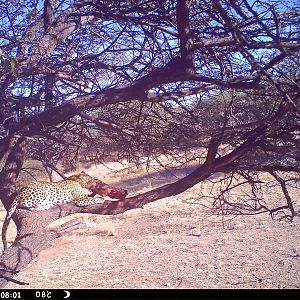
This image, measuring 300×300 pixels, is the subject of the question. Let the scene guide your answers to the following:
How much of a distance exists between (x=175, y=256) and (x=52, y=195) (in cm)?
557

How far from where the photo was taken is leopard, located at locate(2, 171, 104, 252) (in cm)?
Result: 391

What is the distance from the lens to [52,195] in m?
4.00

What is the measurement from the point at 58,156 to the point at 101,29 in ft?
5.54

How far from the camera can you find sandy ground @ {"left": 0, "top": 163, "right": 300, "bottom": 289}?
24.5ft

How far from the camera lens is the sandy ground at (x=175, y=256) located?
7477 mm

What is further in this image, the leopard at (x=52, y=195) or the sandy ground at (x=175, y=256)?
the sandy ground at (x=175, y=256)

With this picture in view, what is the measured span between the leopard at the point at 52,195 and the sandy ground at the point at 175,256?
2.77 metres

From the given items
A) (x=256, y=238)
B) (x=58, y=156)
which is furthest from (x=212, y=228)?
(x=58, y=156)

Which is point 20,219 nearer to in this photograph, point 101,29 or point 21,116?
point 21,116

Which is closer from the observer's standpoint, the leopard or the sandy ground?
the leopard

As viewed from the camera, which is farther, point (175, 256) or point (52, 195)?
point (175, 256)

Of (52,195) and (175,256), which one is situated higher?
(52,195)

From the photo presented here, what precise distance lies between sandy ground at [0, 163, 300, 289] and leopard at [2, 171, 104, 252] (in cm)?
277

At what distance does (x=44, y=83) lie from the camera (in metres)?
4.66
